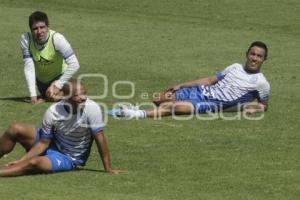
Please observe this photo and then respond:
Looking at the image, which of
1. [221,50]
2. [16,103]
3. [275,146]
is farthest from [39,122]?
[221,50]

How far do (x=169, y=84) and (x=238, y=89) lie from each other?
3265 mm

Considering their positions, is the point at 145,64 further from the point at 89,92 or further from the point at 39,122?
the point at 39,122

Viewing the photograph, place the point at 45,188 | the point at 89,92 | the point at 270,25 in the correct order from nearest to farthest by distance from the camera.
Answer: the point at 45,188 < the point at 89,92 < the point at 270,25

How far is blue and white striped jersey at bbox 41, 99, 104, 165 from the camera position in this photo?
12469 millimetres

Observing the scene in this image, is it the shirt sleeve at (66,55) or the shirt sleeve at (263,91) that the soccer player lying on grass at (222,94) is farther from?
the shirt sleeve at (66,55)

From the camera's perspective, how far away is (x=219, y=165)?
13.2 m

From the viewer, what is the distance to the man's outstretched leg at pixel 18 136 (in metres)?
12.8

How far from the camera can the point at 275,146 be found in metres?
14.6

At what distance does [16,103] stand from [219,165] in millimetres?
6130

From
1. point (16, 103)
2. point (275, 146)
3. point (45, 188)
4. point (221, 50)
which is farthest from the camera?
point (221, 50)

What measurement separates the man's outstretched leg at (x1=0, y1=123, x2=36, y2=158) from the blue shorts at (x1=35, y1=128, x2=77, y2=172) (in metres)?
0.34

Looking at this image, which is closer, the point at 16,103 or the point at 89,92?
the point at 16,103

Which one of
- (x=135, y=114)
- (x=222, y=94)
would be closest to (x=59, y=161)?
(x=135, y=114)

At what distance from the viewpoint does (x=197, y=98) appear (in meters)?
17.3
